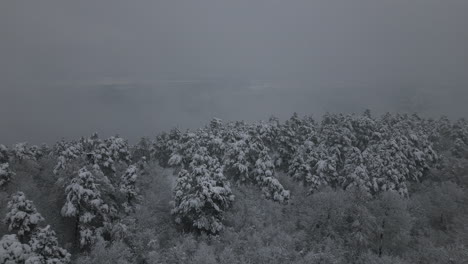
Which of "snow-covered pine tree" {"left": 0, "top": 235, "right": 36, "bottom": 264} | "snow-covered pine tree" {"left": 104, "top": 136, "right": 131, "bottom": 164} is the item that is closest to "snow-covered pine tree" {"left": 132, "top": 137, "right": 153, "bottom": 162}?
"snow-covered pine tree" {"left": 104, "top": 136, "right": 131, "bottom": 164}

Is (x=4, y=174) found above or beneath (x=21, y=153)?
above

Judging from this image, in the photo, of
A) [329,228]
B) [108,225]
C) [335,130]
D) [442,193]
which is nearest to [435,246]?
[442,193]

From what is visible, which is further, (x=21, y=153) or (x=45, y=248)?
(x=21, y=153)

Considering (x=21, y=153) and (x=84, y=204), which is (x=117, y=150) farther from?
(x=84, y=204)

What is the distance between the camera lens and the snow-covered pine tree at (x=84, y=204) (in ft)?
92.7

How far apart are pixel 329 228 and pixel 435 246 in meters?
14.2

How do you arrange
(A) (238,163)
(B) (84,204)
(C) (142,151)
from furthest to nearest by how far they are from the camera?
(C) (142,151) → (A) (238,163) → (B) (84,204)

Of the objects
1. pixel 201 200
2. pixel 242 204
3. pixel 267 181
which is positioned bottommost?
pixel 242 204

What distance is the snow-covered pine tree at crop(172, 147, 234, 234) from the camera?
107ft

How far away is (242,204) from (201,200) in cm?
797

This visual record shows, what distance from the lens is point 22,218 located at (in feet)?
74.7

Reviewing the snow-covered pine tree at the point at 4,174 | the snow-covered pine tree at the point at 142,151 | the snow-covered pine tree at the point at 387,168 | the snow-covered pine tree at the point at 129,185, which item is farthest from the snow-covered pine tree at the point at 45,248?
the snow-covered pine tree at the point at 142,151

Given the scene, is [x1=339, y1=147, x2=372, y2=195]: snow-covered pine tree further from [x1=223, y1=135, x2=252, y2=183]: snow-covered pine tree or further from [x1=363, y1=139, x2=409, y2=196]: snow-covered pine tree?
[x1=223, y1=135, x2=252, y2=183]: snow-covered pine tree

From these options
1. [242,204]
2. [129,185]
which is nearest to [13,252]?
[129,185]
